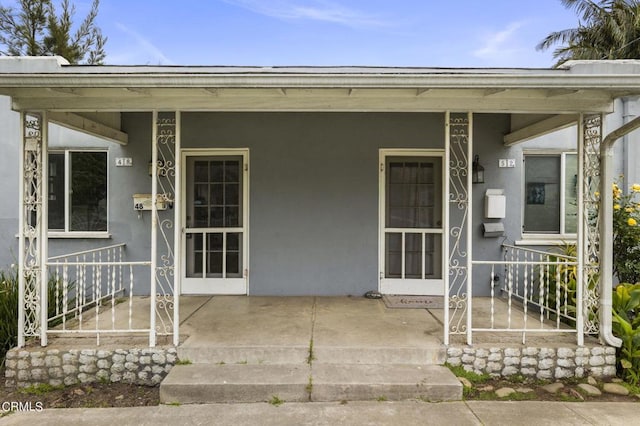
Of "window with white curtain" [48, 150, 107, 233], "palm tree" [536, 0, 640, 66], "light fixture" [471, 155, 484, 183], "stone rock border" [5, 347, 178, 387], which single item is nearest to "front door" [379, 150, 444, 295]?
Answer: "light fixture" [471, 155, 484, 183]

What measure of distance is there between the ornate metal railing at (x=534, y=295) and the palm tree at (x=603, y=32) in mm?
12384

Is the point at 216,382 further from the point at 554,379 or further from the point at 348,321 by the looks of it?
the point at 554,379

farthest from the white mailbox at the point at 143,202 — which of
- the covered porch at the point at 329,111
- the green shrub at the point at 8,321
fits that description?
the green shrub at the point at 8,321

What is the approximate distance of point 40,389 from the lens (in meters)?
3.46

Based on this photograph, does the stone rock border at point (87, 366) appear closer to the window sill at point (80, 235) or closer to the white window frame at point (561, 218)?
the window sill at point (80, 235)

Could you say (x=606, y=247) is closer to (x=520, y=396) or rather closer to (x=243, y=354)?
(x=520, y=396)

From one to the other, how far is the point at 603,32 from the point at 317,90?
17143 mm

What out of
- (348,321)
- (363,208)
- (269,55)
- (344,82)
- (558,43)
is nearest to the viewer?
(344,82)

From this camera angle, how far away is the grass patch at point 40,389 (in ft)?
11.3

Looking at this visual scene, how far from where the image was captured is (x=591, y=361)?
3572 millimetres

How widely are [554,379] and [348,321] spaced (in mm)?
2061

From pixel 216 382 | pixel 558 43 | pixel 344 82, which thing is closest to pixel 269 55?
pixel 344 82

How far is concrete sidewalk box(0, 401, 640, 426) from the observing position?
9.59 ft

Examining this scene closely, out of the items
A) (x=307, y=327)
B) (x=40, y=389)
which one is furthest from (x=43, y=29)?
(x=307, y=327)
